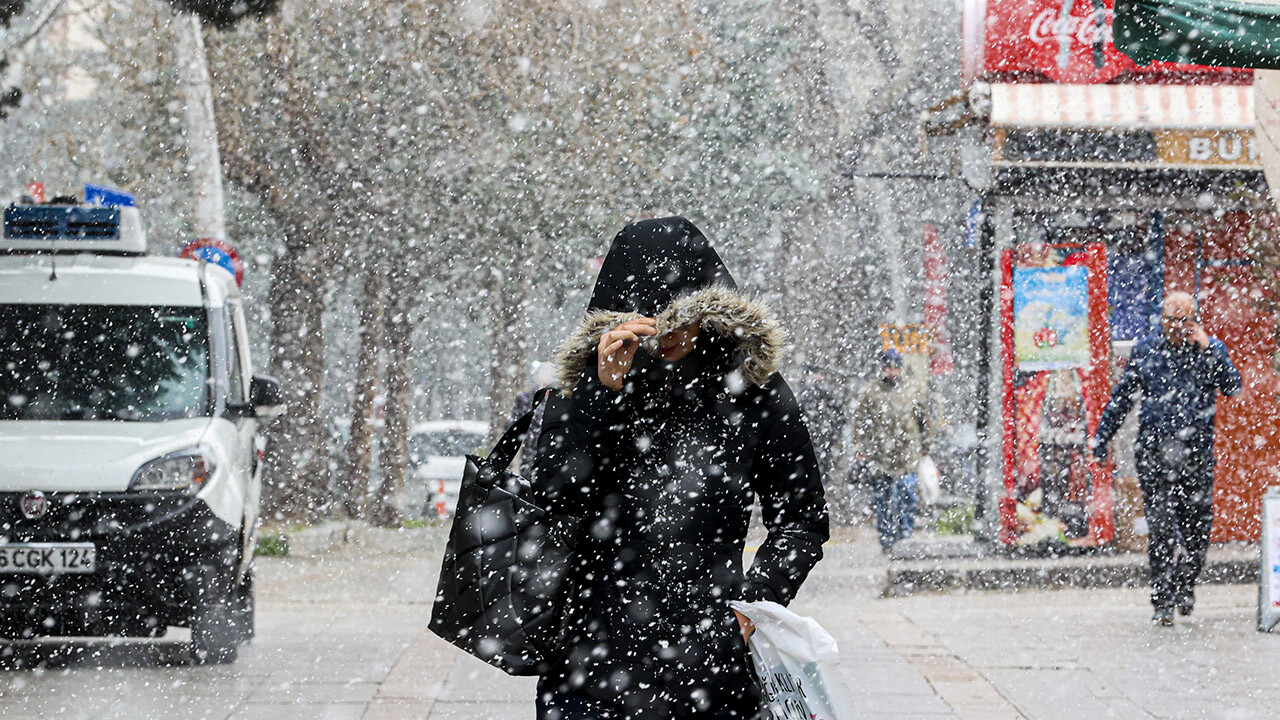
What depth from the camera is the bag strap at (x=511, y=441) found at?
3273 mm

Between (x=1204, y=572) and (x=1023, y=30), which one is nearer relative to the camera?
(x=1204, y=572)

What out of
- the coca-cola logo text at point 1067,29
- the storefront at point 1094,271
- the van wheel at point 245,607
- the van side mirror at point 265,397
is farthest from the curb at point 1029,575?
the van side mirror at point 265,397

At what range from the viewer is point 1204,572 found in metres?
11.8

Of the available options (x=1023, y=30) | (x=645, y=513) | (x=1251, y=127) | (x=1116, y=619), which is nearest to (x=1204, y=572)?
(x=1116, y=619)

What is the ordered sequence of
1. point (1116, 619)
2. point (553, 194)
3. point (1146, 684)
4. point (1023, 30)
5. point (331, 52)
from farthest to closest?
point (553, 194) < point (331, 52) < point (1023, 30) < point (1116, 619) < point (1146, 684)

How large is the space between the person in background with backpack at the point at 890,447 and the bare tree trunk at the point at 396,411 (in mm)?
6808

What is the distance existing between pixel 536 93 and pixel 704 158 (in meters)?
3.45

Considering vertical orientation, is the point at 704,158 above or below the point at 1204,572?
above

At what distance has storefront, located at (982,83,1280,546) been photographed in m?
12.6

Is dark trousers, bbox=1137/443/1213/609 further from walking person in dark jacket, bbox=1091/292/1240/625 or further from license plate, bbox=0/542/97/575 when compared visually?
license plate, bbox=0/542/97/575

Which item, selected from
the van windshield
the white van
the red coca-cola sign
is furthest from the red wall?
the van windshield

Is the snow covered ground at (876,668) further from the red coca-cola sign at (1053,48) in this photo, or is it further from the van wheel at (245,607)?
the red coca-cola sign at (1053,48)

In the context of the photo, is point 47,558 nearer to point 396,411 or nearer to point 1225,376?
point 1225,376

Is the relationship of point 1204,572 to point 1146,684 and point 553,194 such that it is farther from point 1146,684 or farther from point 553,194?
point 553,194
